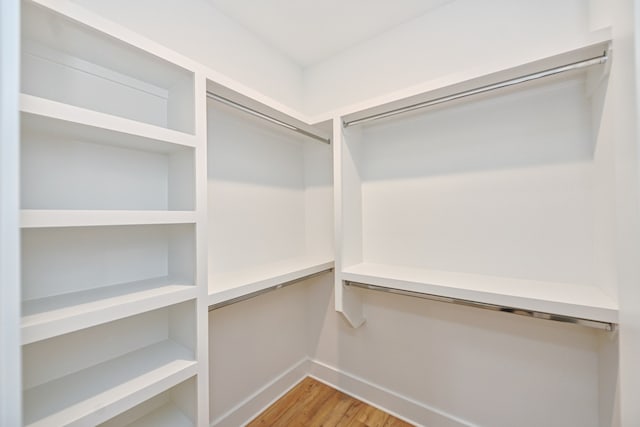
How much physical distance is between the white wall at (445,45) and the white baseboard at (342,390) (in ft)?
6.53

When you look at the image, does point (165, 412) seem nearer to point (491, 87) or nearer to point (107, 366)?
point (107, 366)

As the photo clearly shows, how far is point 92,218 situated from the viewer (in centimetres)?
83

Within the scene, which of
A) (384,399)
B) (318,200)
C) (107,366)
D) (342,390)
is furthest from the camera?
(318,200)

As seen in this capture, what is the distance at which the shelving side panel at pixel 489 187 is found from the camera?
1210 mm

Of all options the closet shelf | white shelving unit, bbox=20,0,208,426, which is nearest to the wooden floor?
the closet shelf

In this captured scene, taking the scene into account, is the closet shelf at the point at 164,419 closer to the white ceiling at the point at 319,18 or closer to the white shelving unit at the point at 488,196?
the white shelving unit at the point at 488,196

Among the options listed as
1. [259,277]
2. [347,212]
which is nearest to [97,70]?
[259,277]

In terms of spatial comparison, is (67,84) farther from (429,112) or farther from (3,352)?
(429,112)

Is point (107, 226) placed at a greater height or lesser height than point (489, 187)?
lesser

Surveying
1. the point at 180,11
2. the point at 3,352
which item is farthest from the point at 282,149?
the point at 3,352

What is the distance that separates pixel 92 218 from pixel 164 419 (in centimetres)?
96

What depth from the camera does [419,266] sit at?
1.62m

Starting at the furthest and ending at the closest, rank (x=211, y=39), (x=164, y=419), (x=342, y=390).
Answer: (x=342, y=390)
(x=211, y=39)
(x=164, y=419)

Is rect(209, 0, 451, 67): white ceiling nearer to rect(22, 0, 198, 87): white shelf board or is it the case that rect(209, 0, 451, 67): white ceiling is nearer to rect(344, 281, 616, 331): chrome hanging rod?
rect(22, 0, 198, 87): white shelf board
